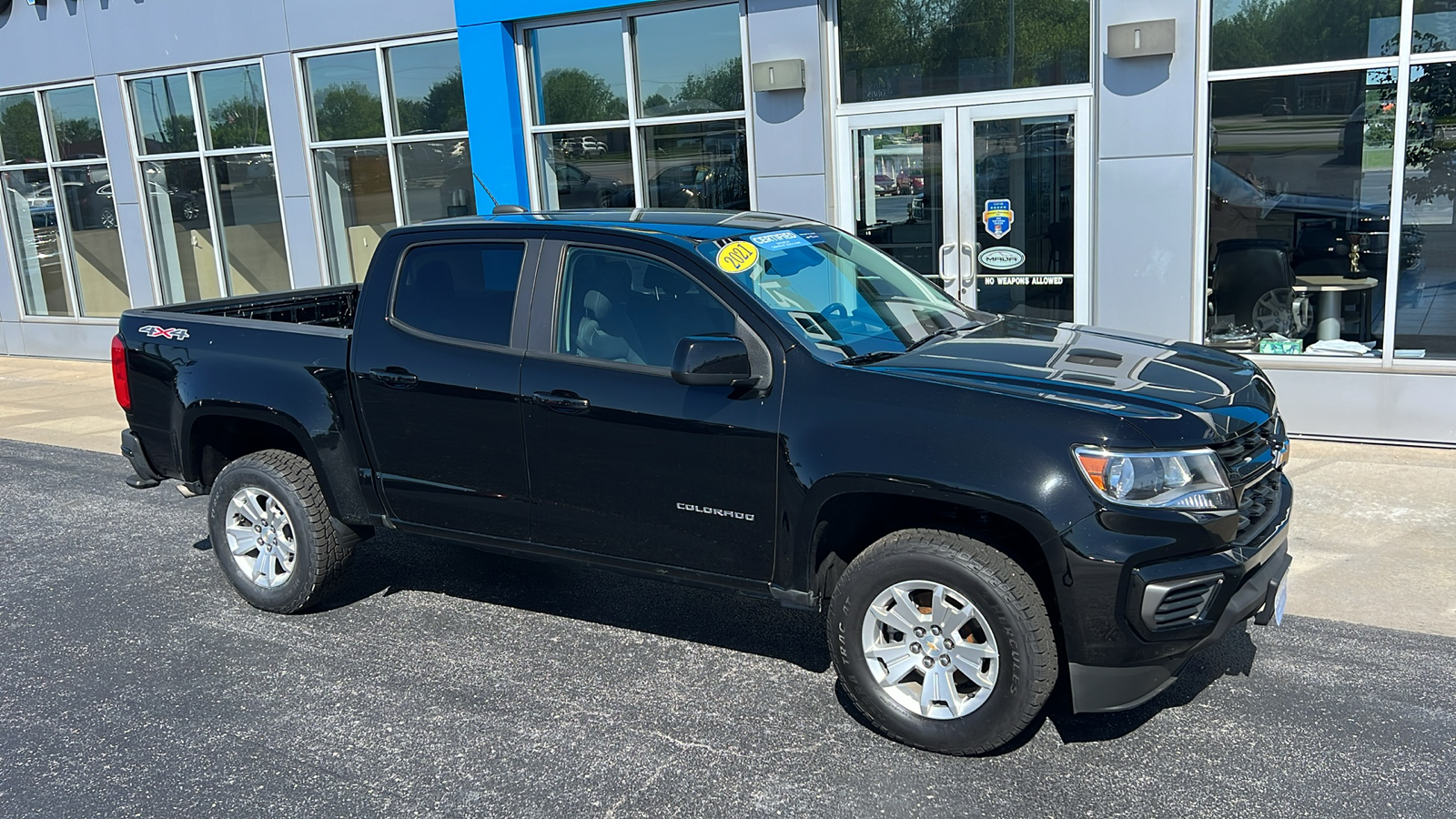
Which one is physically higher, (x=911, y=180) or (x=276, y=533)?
(x=911, y=180)

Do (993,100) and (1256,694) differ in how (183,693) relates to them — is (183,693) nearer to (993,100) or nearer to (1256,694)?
(1256,694)

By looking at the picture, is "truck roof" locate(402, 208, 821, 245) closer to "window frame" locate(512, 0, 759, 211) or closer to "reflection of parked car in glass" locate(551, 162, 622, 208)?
"window frame" locate(512, 0, 759, 211)

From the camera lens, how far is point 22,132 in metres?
14.9

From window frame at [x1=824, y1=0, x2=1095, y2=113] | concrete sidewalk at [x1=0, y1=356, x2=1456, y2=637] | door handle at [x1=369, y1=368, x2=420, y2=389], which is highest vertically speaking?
window frame at [x1=824, y1=0, x2=1095, y2=113]

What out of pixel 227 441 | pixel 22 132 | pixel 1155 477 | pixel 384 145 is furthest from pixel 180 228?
pixel 1155 477

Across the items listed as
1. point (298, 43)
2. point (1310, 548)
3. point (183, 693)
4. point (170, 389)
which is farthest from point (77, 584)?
point (298, 43)

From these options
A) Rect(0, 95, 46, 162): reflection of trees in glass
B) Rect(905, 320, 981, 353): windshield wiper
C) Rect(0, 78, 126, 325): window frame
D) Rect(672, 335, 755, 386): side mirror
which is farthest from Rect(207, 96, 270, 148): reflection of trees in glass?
Rect(672, 335, 755, 386): side mirror

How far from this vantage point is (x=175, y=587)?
612 centimetres

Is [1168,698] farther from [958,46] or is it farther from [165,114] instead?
[165,114]

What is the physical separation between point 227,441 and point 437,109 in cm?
667

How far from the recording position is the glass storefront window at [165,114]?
1340 cm

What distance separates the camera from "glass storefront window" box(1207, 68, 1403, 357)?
26.4ft

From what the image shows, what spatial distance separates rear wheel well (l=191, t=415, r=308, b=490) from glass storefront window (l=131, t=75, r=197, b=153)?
8.98 m

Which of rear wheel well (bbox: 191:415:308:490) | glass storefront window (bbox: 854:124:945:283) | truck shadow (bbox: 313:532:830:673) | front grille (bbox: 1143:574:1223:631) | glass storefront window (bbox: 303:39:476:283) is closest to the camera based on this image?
front grille (bbox: 1143:574:1223:631)
